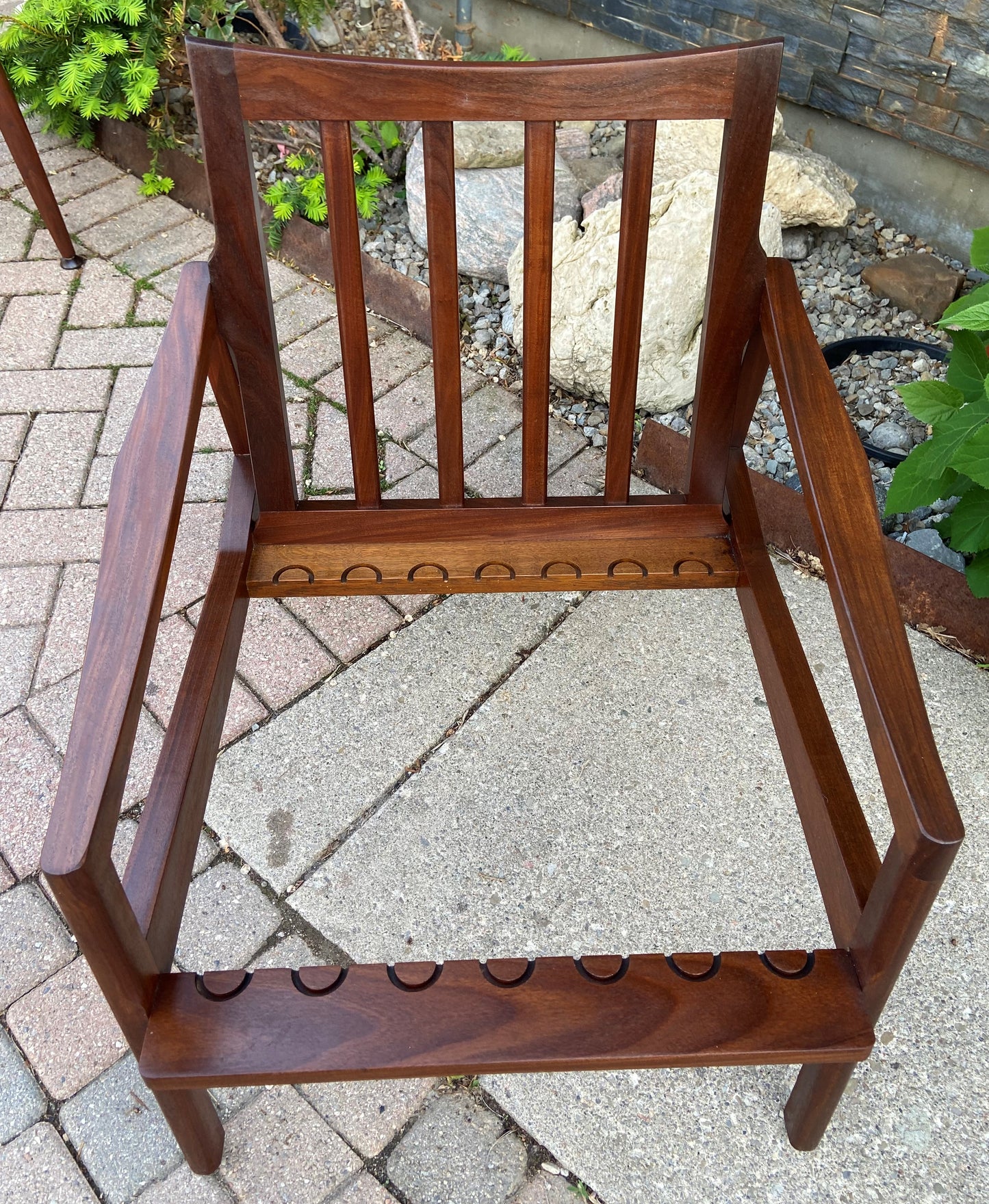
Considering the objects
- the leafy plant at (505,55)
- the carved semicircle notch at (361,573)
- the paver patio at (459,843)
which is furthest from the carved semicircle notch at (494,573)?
the leafy plant at (505,55)

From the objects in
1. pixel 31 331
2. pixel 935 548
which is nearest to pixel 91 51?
pixel 31 331

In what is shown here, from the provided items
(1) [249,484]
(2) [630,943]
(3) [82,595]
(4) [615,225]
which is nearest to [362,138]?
(4) [615,225]

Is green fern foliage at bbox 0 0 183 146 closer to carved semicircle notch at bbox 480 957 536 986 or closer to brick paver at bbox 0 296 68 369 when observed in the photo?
brick paver at bbox 0 296 68 369

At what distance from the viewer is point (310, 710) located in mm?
1743

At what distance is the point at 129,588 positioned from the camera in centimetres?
97

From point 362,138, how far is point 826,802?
2407 millimetres

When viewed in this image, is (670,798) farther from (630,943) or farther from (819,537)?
(819,537)

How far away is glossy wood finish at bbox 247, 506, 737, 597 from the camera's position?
141cm

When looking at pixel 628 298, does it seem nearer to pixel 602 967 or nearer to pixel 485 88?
pixel 485 88

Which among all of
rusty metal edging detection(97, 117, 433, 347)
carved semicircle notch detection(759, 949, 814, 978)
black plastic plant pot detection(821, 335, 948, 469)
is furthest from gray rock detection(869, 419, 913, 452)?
carved semicircle notch detection(759, 949, 814, 978)

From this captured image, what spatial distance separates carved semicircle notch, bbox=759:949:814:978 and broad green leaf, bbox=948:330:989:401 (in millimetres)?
964

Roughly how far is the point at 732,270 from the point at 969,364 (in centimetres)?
54

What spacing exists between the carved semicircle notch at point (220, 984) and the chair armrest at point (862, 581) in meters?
0.66

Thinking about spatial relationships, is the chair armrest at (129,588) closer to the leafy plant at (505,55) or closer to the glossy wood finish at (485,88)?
the glossy wood finish at (485,88)
